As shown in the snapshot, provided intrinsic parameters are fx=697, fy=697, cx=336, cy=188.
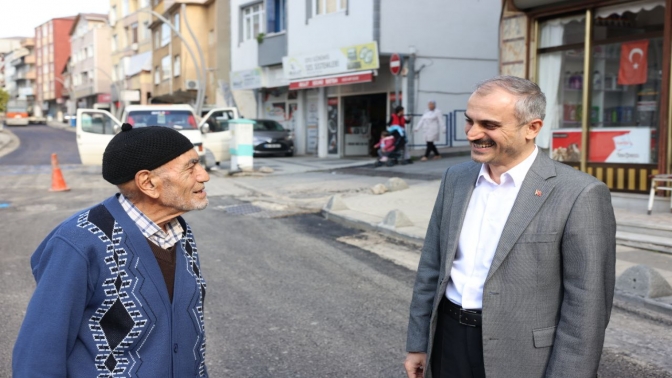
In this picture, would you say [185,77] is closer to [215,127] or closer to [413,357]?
[215,127]

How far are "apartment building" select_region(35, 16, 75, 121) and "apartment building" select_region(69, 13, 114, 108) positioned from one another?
11.3 meters

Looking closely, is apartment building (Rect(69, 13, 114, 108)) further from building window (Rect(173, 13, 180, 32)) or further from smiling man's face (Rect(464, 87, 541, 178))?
smiling man's face (Rect(464, 87, 541, 178))

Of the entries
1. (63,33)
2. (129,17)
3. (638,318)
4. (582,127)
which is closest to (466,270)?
(638,318)

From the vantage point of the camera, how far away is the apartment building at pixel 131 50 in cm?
5159

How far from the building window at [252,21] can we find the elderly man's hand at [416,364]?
28.8 metres

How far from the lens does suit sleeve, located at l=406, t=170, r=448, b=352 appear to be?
2.77m

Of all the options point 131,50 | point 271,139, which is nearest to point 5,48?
point 131,50

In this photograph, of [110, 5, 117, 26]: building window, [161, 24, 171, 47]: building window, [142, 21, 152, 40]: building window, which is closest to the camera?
[161, 24, 171, 47]: building window

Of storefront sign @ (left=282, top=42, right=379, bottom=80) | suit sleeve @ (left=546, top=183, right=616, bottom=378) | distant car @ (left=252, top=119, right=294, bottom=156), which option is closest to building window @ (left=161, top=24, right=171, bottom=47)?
distant car @ (left=252, top=119, right=294, bottom=156)

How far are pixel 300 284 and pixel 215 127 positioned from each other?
49.3 ft

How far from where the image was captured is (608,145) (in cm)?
1177

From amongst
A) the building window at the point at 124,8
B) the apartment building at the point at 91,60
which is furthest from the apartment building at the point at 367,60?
the apartment building at the point at 91,60

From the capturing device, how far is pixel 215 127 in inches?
838

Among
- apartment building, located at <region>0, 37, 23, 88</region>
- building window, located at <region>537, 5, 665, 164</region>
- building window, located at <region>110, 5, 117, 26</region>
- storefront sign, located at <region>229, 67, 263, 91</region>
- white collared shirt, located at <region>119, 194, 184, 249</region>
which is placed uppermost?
apartment building, located at <region>0, 37, 23, 88</region>
